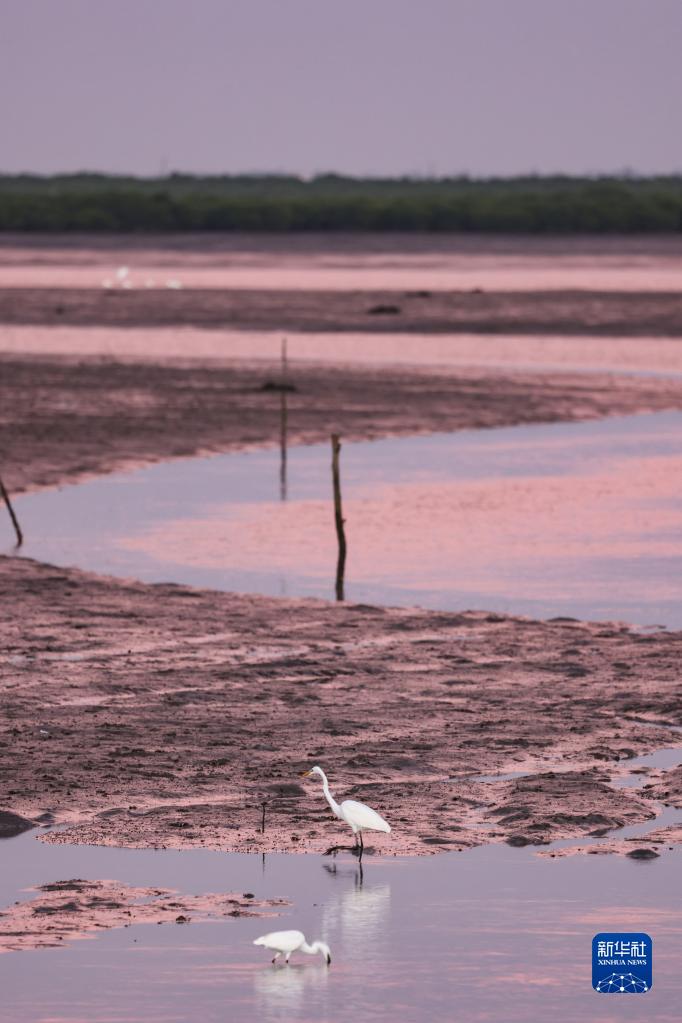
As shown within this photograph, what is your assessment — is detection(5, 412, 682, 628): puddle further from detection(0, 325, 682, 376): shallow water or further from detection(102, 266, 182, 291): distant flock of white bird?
detection(102, 266, 182, 291): distant flock of white bird

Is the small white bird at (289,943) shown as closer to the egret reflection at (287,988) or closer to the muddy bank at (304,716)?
the egret reflection at (287,988)

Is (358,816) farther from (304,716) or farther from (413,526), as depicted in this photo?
(413,526)

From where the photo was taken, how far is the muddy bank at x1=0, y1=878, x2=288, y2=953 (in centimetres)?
1007

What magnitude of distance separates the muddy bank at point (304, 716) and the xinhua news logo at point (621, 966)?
1.94 metres

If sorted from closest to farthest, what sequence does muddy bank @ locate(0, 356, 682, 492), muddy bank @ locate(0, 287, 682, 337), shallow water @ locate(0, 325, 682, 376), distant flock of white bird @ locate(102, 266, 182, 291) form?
muddy bank @ locate(0, 356, 682, 492), shallow water @ locate(0, 325, 682, 376), muddy bank @ locate(0, 287, 682, 337), distant flock of white bird @ locate(102, 266, 182, 291)

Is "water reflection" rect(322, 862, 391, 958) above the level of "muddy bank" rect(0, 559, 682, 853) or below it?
below

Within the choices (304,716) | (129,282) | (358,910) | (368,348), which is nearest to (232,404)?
(368,348)

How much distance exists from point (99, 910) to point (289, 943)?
1.31m

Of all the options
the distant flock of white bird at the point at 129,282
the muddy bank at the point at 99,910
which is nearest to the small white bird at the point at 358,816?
the muddy bank at the point at 99,910

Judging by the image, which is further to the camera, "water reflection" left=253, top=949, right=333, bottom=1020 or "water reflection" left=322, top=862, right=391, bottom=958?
"water reflection" left=322, top=862, right=391, bottom=958

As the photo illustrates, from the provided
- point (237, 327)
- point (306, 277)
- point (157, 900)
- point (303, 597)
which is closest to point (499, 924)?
point (157, 900)

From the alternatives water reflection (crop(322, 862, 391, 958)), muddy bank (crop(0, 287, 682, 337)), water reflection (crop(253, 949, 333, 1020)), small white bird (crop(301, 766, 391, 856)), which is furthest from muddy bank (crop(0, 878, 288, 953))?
muddy bank (crop(0, 287, 682, 337))

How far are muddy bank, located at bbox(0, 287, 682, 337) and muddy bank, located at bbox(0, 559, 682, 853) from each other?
39.3 metres

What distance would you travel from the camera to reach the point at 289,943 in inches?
372
